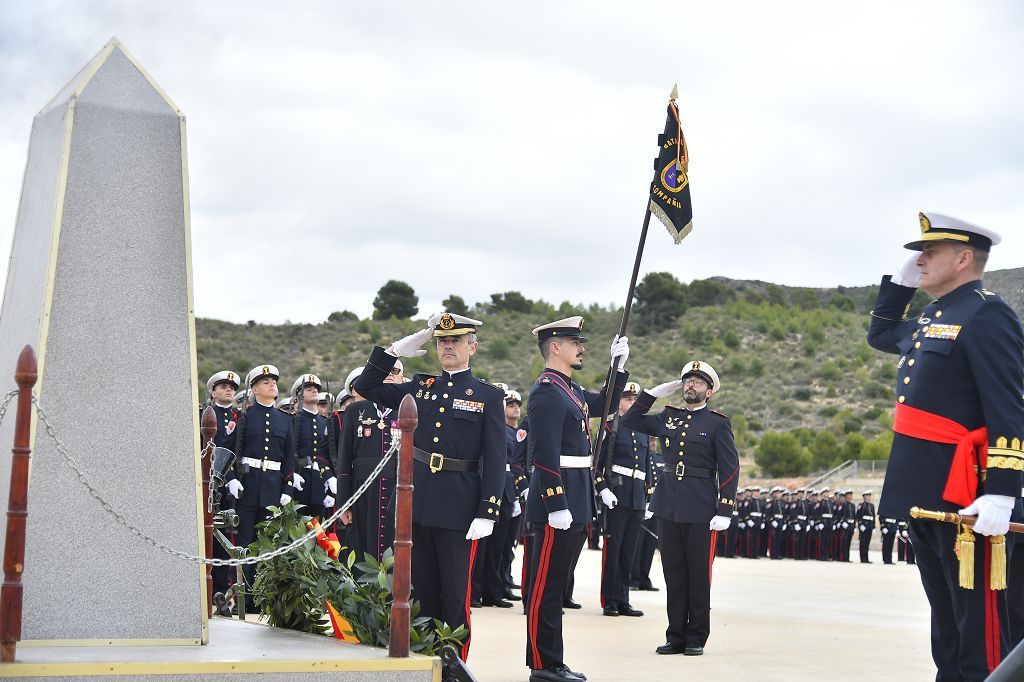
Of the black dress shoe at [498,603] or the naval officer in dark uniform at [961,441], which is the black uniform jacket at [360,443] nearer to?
the black dress shoe at [498,603]

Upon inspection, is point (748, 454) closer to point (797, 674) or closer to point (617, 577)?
point (617, 577)

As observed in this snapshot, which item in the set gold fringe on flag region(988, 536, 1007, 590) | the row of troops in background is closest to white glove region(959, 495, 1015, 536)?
gold fringe on flag region(988, 536, 1007, 590)

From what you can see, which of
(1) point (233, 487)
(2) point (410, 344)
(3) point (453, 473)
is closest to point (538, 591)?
(3) point (453, 473)

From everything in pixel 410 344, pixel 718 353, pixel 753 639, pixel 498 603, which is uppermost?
pixel 718 353

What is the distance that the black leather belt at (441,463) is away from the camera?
22.7 feet

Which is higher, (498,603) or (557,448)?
(557,448)

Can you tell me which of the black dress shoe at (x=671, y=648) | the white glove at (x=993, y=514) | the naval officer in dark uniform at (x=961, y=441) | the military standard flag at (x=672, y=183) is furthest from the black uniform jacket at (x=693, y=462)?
the white glove at (x=993, y=514)

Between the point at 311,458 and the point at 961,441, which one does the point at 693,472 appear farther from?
the point at 311,458

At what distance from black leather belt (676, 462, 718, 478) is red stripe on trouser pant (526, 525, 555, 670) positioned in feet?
7.40

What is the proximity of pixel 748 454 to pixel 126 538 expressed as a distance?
48.0 metres

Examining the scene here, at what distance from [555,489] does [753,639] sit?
127 inches

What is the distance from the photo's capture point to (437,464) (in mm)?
6930

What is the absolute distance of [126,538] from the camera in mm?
5770

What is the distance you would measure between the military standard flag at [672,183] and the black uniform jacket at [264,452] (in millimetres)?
4765
